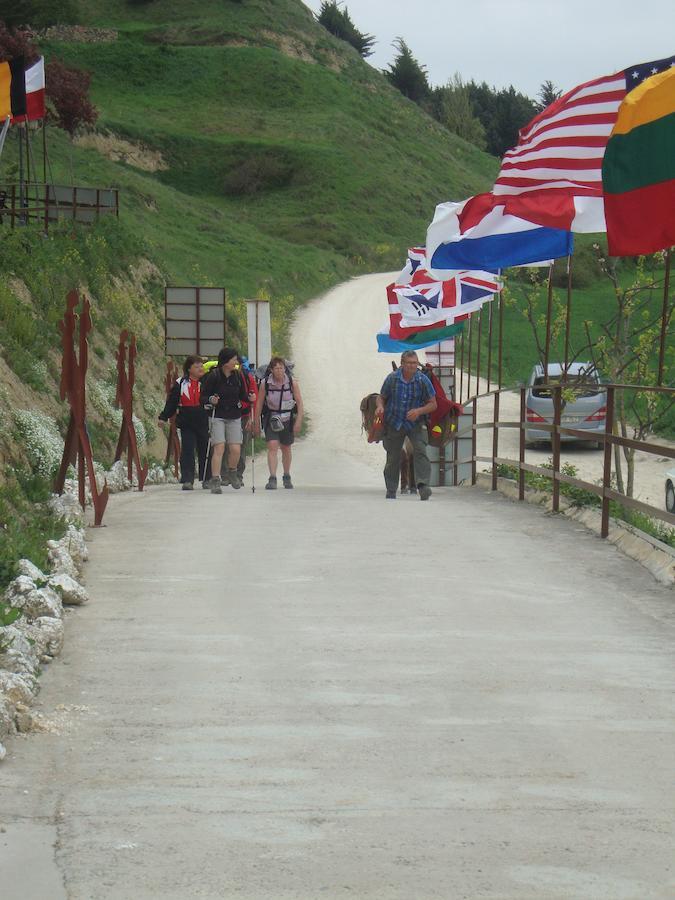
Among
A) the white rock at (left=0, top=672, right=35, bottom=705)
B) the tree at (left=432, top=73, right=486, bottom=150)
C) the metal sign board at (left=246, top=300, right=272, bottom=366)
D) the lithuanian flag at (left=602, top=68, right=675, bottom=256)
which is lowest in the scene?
the white rock at (left=0, top=672, right=35, bottom=705)

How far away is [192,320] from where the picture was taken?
1350 inches

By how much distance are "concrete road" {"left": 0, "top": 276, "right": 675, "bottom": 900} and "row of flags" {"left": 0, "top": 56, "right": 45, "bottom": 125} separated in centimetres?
1569

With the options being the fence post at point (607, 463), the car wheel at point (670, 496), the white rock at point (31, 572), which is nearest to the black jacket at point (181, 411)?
the fence post at point (607, 463)

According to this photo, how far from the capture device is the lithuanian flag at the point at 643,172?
10672 millimetres

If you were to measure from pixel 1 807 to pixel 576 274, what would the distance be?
63.3 m

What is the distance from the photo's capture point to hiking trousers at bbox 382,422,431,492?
16500mm

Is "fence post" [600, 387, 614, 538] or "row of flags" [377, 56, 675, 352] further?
"fence post" [600, 387, 614, 538]

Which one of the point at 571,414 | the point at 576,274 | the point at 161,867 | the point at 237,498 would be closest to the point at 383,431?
the point at 237,498

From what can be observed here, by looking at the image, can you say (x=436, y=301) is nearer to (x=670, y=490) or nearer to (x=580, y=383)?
(x=670, y=490)

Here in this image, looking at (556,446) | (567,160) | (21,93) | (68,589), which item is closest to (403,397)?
(556,446)

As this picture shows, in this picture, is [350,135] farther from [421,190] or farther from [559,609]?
[559,609]

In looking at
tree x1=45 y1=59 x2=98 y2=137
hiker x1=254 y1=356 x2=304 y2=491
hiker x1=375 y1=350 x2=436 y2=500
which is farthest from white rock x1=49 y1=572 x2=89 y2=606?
tree x1=45 y1=59 x2=98 y2=137

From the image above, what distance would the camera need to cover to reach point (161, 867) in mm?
4559

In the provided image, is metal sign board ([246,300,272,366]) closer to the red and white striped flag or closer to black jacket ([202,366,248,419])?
the red and white striped flag
